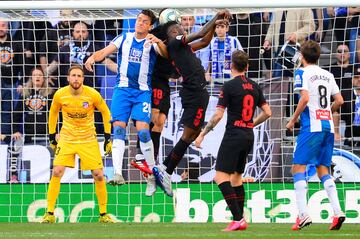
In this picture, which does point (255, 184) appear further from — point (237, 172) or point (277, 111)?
point (237, 172)

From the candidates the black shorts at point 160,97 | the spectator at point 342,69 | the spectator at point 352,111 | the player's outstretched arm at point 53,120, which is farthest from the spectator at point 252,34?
the player's outstretched arm at point 53,120

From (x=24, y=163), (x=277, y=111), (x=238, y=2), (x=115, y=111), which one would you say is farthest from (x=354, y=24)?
(x=24, y=163)

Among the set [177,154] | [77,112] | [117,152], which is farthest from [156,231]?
[77,112]

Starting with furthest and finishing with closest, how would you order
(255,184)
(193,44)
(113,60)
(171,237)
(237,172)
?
(113,60)
(255,184)
(193,44)
(237,172)
(171,237)

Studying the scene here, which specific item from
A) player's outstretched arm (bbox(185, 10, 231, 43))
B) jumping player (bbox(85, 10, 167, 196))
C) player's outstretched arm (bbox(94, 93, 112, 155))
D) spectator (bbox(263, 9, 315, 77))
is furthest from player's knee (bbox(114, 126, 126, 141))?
spectator (bbox(263, 9, 315, 77))

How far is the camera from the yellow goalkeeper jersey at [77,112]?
15.8m

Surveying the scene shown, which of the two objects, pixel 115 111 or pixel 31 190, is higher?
pixel 115 111

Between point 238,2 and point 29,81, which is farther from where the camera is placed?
A: point 29,81

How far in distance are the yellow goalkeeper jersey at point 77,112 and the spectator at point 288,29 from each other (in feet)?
11.0

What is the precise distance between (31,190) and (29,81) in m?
1.90

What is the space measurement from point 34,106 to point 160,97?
3105 millimetres

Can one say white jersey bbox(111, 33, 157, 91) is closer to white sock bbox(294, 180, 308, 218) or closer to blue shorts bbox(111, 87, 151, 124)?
blue shorts bbox(111, 87, 151, 124)

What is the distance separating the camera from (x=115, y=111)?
15289mm

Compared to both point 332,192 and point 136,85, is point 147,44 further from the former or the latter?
point 332,192
